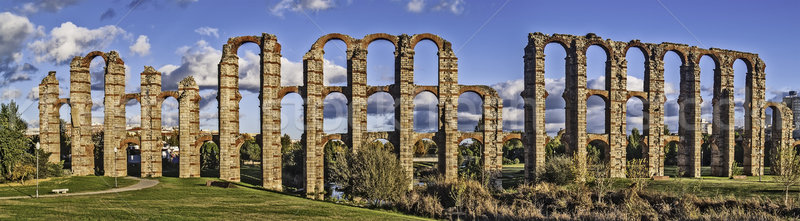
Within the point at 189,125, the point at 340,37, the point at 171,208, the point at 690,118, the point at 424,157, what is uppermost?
the point at 340,37

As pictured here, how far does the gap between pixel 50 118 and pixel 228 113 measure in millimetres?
15526

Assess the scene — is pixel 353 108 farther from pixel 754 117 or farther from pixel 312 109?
pixel 754 117

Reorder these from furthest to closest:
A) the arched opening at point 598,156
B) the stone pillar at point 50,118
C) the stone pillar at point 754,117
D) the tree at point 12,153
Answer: the stone pillar at point 754,117 → the stone pillar at point 50,118 → the arched opening at point 598,156 → the tree at point 12,153

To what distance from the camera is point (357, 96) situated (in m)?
39.7

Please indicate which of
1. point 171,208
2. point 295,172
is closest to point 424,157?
point 295,172

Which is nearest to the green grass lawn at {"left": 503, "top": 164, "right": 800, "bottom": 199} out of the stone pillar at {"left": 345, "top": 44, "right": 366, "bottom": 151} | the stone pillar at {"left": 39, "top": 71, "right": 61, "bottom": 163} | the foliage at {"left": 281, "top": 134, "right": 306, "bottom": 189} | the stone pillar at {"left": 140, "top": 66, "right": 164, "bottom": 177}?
the stone pillar at {"left": 345, "top": 44, "right": 366, "bottom": 151}

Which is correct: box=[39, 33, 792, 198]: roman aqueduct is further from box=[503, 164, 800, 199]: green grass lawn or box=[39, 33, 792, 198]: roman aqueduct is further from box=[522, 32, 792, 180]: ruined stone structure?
box=[503, 164, 800, 199]: green grass lawn

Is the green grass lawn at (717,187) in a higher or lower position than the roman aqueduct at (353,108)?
lower

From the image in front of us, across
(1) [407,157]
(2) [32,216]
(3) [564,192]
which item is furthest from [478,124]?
(2) [32,216]

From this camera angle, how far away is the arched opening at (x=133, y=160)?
44375mm

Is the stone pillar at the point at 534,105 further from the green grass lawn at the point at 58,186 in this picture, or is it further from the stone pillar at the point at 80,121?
the stone pillar at the point at 80,121

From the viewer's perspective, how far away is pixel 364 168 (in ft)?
109

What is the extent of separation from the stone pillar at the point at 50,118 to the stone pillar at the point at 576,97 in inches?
1576

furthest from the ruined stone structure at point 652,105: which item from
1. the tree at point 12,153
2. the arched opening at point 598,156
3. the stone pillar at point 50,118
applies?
the stone pillar at point 50,118
